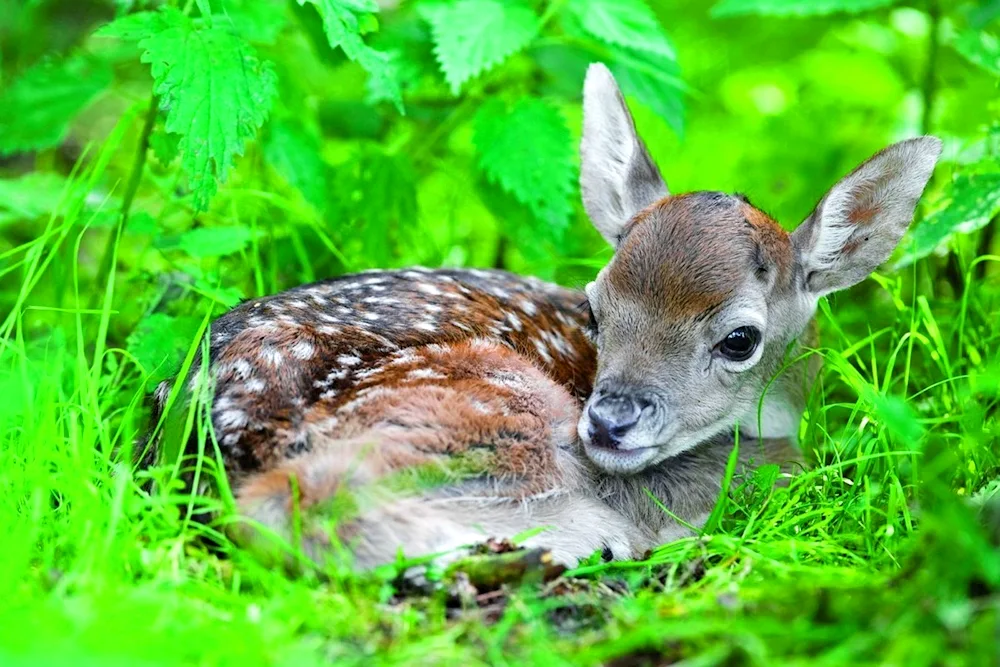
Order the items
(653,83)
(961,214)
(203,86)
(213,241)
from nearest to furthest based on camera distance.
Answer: (203,86) < (961,214) < (213,241) < (653,83)

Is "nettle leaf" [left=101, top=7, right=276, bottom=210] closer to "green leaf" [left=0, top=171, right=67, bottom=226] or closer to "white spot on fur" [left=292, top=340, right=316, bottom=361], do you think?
"white spot on fur" [left=292, top=340, right=316, bottom=361]

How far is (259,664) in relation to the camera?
7.78 ft

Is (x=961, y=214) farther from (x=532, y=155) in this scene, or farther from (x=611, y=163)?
(x=532, y=155)

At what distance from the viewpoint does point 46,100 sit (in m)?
4.80

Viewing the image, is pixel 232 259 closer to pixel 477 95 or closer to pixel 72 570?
pixel 477 95

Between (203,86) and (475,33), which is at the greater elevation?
(475,33)

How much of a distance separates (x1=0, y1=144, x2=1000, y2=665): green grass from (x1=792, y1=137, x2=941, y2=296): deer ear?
187 mm

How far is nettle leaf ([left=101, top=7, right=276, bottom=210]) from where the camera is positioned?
12.3 ft

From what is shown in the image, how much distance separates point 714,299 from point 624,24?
5.07 feet

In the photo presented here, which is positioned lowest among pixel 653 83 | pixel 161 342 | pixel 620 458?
pixel 620 458

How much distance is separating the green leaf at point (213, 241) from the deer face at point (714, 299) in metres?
1.42

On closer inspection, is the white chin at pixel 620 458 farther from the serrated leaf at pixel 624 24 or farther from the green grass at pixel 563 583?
the serrated leaf at pixel 624 24

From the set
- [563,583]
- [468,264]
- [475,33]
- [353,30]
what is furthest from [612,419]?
[468,264]

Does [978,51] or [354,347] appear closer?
[354,347]
